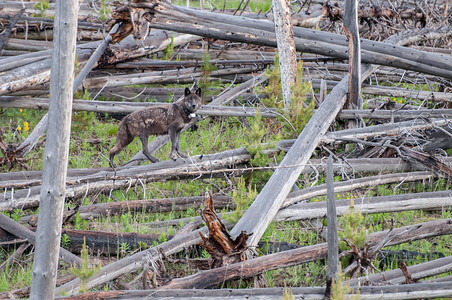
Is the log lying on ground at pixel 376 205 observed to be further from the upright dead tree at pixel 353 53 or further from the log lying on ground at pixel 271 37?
the log lying on ground at pixel 271 37

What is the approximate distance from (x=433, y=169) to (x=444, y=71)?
2.92m

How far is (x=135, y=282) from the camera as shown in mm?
5922

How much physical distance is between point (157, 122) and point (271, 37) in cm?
305

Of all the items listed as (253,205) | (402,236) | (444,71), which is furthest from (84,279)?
(444,71)

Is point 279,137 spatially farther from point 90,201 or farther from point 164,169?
point 90,201

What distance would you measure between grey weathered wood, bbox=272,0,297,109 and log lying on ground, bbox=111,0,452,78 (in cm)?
72

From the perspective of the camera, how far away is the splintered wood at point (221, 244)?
566 cm

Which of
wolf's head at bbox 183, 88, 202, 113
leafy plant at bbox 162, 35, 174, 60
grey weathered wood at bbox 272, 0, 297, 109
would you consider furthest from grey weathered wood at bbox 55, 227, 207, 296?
leafy plant at bbox 162, 35, 174, 60

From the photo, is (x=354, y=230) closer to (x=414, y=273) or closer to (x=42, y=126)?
(x=414, y=273)

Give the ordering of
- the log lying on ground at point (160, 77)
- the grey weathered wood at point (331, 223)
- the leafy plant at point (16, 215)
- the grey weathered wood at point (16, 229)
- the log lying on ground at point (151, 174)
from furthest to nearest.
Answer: the log lying on ground at point (160, 77) → the log lying on ground at point (151, 174) → the leafy plant at point (16, 215) → the grey weathered wood at point (16, 229) → the grey weathered wood at point (331, 223)

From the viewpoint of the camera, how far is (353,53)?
991 centimetres

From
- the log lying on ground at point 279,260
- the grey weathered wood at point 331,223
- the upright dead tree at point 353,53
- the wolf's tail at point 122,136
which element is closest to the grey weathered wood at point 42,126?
the wolf's tail at point 122,136

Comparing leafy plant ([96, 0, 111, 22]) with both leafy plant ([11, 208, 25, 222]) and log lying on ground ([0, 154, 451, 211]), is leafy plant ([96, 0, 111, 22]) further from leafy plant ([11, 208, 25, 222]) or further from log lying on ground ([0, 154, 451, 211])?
leafy plant ([11, 208, 25, 222])

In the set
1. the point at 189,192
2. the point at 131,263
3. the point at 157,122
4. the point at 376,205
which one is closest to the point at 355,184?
the point at 376,205
